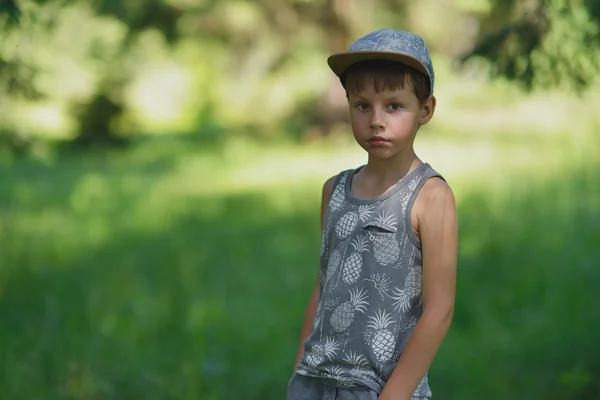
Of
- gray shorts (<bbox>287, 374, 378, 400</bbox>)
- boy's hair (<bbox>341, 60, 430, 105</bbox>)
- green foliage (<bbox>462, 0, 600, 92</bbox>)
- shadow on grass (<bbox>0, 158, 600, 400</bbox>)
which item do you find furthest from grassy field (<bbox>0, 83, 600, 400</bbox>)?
boy's hair (<bbox>341, 60, 430, 105</bbox>)

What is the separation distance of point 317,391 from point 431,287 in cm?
49

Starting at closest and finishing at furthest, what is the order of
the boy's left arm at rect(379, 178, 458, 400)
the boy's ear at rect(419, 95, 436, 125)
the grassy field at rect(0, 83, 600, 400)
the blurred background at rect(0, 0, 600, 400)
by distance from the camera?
the boy's left arm at rect(379, 178, 458, 400), the boy's ear at rect(419, 95, 436, 125), the blurred background at rect(0, 0, 600, 400), the grassy field at rect(0, 83, 600, 400)

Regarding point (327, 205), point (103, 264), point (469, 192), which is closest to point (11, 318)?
point (103, 264)

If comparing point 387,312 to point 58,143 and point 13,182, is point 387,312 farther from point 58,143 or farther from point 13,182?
point 58,143

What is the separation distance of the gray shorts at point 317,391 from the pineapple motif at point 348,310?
18 cm

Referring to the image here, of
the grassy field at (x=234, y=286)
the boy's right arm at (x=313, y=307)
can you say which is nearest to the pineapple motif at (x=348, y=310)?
the boy's right arm at (x=313, y=307)

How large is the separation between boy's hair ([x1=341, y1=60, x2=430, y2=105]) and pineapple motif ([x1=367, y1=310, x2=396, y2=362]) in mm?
660

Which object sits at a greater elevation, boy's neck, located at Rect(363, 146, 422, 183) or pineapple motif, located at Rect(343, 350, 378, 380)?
boy's neck, located at Rect(363, 146, 422, 183)

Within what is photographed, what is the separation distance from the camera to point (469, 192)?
1444 centimetres

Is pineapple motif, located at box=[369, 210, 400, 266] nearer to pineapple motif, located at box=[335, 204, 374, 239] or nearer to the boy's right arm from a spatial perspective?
pineapple motif, located at box=[335, 204, 374, 239]

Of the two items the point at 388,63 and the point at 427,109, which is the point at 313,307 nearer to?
the point at 427,109

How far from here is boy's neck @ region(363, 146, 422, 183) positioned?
3.09 meters

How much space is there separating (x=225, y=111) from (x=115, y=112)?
27.7ft

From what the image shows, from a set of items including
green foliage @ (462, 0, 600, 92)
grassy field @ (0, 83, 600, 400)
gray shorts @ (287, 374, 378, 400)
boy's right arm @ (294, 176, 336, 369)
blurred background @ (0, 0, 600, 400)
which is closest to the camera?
gray shorts @ (287, 374, 378, 400)
